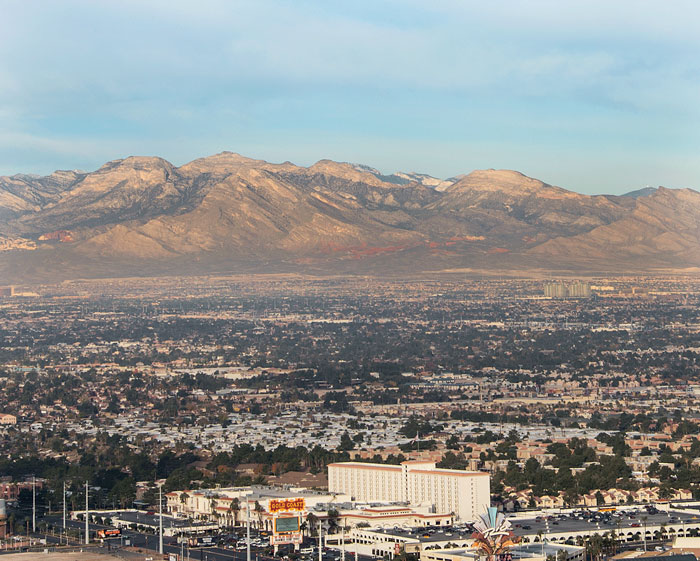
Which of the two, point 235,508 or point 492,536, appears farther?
point 235,508

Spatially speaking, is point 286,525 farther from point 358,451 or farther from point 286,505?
point 358,451

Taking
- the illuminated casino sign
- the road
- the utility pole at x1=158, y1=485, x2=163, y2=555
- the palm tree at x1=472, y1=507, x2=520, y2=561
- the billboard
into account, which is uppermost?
the palm tree at x1=472, y1=507, x2=520, y2=561

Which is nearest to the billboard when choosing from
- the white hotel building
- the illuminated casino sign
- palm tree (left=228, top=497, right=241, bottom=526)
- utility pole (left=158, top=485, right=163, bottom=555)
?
Answer: the illuminated casino sign

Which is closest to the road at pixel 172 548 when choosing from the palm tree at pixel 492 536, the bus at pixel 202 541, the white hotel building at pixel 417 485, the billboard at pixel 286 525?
the bus at pixel 202 541

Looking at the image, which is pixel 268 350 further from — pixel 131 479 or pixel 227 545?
pixel 227 545

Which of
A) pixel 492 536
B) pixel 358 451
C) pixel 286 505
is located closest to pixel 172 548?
pixel 286 505

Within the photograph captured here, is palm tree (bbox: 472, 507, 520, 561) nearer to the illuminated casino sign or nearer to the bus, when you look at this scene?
the illuminated casino sign
